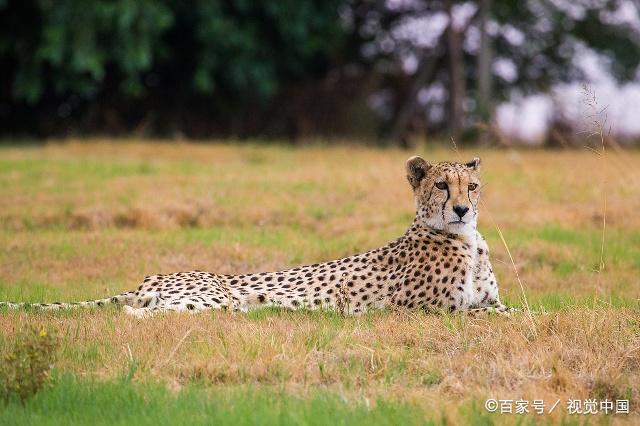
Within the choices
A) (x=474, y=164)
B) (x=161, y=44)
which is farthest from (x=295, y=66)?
(x=474, y=164)

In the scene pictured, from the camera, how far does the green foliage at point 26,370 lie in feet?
18.1

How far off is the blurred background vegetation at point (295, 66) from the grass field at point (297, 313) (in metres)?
3.65

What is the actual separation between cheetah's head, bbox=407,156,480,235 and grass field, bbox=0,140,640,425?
2.66 feet

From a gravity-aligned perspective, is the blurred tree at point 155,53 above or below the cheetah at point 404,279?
above

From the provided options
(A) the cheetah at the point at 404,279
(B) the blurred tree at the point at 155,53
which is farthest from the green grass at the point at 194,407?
(B) the blurred tree at the point at 155,53

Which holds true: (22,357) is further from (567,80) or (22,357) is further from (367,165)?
(567,80)

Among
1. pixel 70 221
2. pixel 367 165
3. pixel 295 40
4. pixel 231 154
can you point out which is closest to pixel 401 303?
pixel 70 221

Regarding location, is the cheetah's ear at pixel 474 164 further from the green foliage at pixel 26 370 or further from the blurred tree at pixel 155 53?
the blurred tree at pixel 155 53

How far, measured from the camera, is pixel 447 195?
7.44 metres

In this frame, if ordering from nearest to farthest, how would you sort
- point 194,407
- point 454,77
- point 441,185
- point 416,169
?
1. point 194,407
2. point 441,185
3. point 416,169
4. point 454,77

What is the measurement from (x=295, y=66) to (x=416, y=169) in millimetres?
16025

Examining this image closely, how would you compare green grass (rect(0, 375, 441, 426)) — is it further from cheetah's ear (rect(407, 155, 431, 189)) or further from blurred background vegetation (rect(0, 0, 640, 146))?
blurred background vegetation (rect(0, 0, 640, 146))

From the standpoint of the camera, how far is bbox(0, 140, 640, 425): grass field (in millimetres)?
5520

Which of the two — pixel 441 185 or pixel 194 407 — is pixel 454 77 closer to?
pixel 441 185
